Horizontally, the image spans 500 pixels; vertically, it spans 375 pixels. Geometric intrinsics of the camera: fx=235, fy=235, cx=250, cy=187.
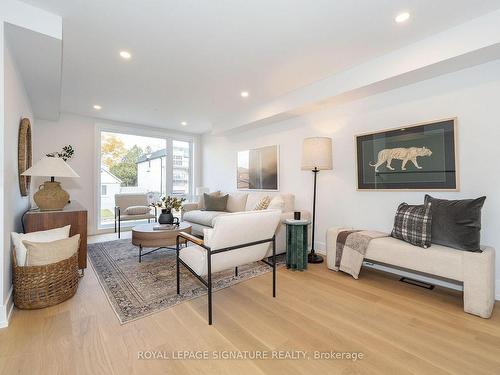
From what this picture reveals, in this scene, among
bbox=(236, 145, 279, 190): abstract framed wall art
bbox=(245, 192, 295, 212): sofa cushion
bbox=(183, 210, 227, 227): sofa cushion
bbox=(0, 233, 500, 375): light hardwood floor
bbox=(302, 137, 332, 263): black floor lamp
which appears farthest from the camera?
bbox=(236, 145, 279, 190): abstract framed wall art

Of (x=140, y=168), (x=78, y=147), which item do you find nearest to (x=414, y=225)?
(x=140, y=168)

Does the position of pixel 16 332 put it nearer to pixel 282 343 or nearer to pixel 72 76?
pixel 282 343

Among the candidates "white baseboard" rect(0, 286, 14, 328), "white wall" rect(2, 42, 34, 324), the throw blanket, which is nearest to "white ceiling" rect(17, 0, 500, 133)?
"white wall" rect(2, 42, 34, 324)

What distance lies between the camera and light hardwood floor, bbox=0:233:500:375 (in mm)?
1489

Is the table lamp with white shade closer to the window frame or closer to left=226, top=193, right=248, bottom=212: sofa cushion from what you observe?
the window frame

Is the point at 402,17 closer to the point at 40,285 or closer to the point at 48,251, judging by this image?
the point at 48,251

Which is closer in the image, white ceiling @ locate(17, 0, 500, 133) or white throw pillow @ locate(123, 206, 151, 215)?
white ceiling @ locate(17, 0, 500, 133)

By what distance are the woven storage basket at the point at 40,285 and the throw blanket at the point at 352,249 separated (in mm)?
3007

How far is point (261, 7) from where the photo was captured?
2.00 metres

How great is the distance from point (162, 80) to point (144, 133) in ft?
9.63

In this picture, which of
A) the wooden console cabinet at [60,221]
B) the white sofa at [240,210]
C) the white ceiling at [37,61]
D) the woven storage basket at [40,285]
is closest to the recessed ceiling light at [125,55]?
the white ceiling at [37,61]

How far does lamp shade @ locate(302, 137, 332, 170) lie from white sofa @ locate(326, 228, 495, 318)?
131 cm

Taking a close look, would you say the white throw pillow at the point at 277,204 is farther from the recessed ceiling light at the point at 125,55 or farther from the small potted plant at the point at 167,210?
the recessed ceiling light at the point at 125,55

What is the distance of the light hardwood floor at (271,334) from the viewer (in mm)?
1489
